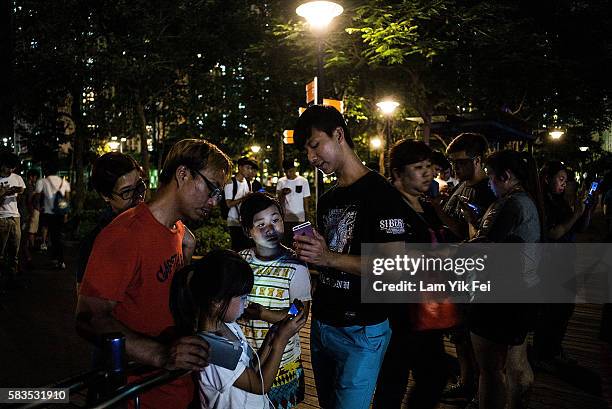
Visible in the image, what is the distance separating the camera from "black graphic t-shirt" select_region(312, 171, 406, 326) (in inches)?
107

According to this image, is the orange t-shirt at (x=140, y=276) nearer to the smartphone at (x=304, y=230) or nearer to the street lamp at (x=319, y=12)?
the smartphone at (x=304, y=230)

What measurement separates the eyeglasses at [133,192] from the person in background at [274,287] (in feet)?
2.70

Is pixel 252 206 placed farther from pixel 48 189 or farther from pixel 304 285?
pixel 48 189

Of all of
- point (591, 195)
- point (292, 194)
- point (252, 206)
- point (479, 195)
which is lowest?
point (252, 206)

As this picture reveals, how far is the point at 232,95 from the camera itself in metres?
25.2

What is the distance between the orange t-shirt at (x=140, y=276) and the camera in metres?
2.02

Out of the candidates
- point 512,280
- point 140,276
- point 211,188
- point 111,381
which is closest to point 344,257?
point 211,188

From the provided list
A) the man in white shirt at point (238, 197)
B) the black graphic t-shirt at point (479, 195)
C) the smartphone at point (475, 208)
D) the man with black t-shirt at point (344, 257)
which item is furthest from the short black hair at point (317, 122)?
the man in white shirt at point (238, 197)

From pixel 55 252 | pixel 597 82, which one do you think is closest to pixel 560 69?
pixel 597 82

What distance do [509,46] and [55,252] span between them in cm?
1334

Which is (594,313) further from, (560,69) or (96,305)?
(560,69)

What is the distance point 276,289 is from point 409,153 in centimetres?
163

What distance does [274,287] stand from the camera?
3.04 m

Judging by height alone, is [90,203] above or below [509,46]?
below
